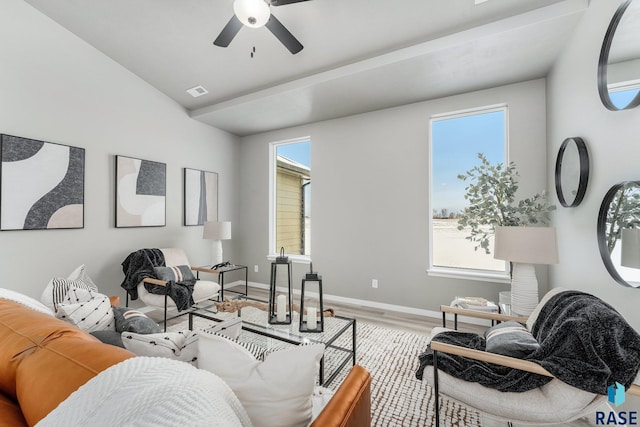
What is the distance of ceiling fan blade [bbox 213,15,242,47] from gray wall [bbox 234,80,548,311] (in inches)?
83.6

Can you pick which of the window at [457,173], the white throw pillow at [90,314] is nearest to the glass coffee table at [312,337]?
the white throw pillow at [90,314]

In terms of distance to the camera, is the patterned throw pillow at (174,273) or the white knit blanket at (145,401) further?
the patterned throw pillow at (174,273)

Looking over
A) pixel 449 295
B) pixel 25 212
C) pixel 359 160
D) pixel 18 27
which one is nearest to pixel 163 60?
pixel 18 27

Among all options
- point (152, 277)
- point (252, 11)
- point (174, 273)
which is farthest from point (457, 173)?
point (152, 277)

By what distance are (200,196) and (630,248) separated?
4542 mm

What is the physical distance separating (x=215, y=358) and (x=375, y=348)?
208 cm

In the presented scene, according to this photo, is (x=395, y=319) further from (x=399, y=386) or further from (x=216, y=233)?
(x=216, y=233)

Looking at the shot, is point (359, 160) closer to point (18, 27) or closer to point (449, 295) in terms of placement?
point (449, 295)

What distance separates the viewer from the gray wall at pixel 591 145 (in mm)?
1530

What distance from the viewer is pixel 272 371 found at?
0.83 meters

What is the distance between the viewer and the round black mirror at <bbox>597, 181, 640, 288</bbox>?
1.39 metres

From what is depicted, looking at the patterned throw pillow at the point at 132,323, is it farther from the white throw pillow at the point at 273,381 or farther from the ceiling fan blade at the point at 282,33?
the ceiling fan blade at the point at 282,33

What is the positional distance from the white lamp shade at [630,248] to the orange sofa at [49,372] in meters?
1.48

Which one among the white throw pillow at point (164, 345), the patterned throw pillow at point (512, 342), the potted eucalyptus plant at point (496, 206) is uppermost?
the potted eucalyptus plant at point (496, 206)
